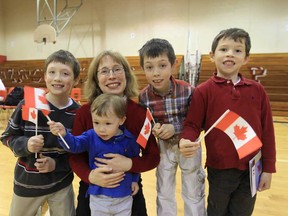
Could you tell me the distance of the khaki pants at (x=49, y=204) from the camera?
49.4 inches

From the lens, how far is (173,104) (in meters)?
1.39

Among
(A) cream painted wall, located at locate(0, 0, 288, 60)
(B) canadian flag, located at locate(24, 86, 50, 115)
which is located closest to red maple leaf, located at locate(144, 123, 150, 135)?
(B) canadian flag, located at locate(24, 86, 50, 115)

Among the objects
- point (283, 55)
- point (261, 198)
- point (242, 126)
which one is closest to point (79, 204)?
point (242, 126)

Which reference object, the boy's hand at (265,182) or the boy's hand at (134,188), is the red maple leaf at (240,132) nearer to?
the boy's hand at (265,182)

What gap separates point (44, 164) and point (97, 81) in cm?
48

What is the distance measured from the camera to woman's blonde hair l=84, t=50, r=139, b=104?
1.27 meters

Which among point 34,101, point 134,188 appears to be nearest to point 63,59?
point 34,101

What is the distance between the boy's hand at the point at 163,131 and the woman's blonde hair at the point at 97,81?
0.22 metres

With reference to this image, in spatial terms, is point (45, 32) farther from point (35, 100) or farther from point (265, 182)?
point (265, 182)

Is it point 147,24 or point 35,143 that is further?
point 147,24

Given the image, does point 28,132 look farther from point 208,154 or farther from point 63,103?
point 208,154

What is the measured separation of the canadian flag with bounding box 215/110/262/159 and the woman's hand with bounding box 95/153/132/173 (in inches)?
17.6

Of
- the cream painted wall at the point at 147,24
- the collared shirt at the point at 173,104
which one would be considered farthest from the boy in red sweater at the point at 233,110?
the cream painted wall at the point at 147,24

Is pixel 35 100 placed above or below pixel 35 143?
above
